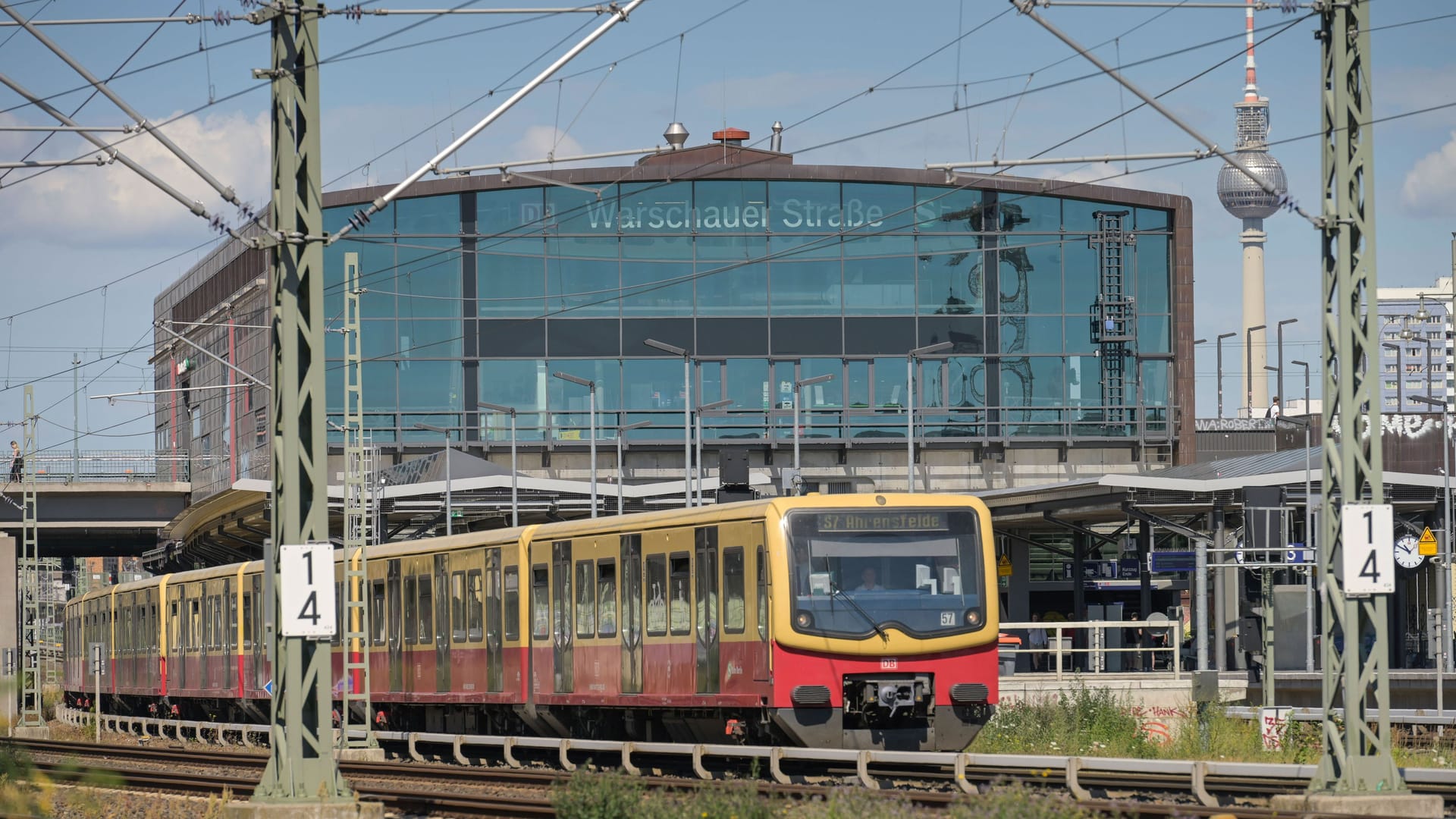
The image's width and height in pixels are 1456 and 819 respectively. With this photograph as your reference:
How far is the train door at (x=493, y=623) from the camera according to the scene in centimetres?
2730

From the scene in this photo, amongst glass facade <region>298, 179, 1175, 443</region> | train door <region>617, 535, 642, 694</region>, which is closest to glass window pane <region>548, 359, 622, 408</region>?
glass facade <region>298, 179, 1175, 443</region>

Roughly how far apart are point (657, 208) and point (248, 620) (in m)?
28.0

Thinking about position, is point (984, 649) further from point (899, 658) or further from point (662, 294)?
point (662, 294)

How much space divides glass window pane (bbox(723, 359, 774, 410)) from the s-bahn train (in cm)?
3250

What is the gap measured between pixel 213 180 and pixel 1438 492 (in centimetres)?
3365

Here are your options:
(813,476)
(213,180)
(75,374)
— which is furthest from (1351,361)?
(75,374)

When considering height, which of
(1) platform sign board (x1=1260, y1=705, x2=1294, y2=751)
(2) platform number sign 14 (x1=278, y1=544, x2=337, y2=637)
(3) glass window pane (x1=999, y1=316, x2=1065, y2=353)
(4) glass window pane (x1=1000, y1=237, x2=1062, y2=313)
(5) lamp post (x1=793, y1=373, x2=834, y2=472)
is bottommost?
(1) platform sign board (x1=1260, y1=705, x2=1294, y2=751)

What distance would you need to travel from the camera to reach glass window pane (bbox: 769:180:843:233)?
2468 inches

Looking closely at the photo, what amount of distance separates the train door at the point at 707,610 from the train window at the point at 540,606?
13.1 feet

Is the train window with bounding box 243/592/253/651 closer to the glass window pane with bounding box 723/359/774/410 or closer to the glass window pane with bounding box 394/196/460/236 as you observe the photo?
the glass window pane with bounding box 394/196/460/236

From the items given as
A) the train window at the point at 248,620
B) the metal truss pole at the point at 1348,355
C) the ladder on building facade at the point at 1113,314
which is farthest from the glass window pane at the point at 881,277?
the metal truss pole at the point at 1348,355

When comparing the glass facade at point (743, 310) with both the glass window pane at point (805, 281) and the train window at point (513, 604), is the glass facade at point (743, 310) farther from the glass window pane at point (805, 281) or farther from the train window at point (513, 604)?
the train window at point (513, 604)

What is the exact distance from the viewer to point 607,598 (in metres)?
24.5

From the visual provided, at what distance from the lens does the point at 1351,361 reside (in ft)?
53.0
